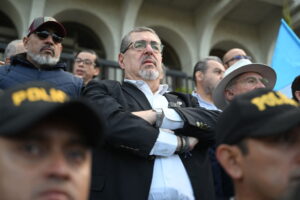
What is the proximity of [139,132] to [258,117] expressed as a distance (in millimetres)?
906

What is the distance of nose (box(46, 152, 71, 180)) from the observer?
1.28m

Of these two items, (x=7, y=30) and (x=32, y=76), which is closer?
(x=32, y=76)

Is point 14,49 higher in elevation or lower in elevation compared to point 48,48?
higher

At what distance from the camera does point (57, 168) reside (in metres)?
1.29

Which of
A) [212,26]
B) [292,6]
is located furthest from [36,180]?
[292,6]

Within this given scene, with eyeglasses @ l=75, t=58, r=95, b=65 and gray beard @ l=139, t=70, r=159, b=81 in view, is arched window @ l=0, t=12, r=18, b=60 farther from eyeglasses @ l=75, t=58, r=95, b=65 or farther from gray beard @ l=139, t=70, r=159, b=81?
gray beard @ l=139, t=70, r=159, b=81

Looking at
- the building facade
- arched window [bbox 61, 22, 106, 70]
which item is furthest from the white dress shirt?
arched window [bbox 61, 22, 106, 70]

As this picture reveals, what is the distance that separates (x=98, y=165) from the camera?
2398 mm

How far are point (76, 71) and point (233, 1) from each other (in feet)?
23.3

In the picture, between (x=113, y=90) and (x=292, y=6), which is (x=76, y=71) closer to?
(x=113, y=90)

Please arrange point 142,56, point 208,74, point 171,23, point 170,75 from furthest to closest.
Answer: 1. point 171,23
2. point 170,75
3. point 208,74
4. point 142,56

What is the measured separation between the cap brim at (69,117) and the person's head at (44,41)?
1.74 meters

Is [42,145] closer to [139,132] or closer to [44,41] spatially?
[139,132]

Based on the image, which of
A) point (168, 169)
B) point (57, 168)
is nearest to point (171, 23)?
point (168, 169)
